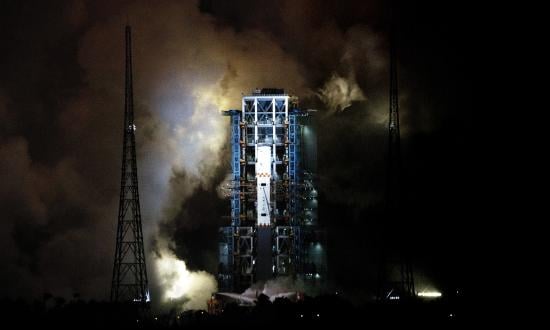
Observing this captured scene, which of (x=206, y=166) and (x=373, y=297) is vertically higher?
(x=206, y=166)

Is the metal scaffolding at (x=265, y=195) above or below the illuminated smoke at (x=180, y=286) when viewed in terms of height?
above

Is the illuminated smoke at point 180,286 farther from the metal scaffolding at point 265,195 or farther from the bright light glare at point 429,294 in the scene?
the bright light glare at point 429,294

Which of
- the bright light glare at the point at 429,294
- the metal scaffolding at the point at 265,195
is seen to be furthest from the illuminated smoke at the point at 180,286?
the bright light glare at the point at 429,294

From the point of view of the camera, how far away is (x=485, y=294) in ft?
257

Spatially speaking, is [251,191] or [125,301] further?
[251,191]

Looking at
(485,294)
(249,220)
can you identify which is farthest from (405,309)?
(249,220)

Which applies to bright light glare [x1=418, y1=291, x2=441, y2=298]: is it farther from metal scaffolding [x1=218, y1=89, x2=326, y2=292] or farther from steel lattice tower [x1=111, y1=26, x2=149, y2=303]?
steel lattice tower [x1=111, y1=26, x2=149, y2=303]

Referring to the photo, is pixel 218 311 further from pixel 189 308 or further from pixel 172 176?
pixel 172 176

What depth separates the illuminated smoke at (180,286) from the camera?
266 ft

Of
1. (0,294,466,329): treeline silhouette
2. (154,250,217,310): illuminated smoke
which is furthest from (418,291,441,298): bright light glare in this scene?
(154,250,217,310): illuminated smoke

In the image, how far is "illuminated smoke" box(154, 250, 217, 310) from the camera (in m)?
81.0

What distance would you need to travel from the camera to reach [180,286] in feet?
266

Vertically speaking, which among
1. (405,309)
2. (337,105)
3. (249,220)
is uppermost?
(337,105)

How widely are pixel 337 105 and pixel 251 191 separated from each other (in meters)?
6.41
